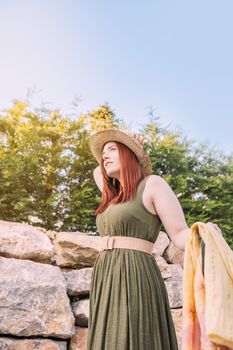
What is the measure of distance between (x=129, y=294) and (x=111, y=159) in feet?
2.58

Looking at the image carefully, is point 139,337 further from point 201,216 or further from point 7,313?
point 201,216

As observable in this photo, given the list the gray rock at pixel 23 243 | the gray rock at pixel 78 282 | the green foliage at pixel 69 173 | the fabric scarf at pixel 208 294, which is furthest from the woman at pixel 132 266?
the green foliage at pixel 69 173

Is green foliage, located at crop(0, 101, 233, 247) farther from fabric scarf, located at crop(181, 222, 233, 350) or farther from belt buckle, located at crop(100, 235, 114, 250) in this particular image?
fabric scarf, located at crop(181, 222, 233, 350)

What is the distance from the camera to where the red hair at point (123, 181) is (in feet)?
8.27

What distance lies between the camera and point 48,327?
4.22 metres

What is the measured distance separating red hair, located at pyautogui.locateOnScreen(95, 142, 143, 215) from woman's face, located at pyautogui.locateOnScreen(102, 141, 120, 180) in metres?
0.03

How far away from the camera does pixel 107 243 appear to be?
8.07 feet

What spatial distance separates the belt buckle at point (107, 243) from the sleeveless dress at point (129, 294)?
2 centimetres

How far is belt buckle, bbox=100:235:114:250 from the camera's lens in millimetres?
2445

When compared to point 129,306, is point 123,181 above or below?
above

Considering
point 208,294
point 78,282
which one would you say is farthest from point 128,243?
point 78,282

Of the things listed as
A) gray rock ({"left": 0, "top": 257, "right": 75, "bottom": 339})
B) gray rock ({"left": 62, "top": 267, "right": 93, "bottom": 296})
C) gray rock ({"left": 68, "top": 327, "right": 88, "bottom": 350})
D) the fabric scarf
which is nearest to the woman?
the fabric scarf

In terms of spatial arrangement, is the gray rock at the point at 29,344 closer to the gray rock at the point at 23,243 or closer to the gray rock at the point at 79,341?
the gray rock at the point at 79,341

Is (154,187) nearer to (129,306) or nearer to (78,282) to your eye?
(129,306)
